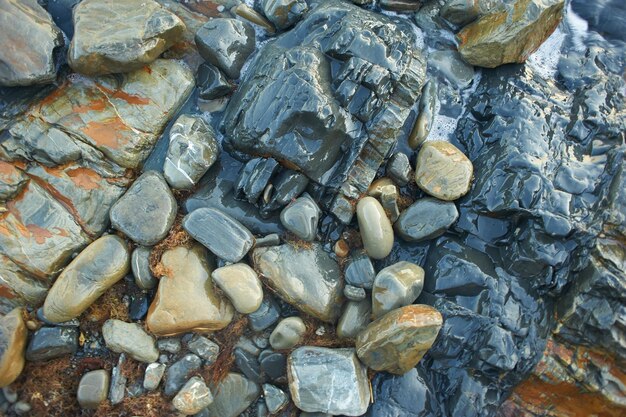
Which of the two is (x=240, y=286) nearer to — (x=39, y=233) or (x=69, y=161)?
(x=39, y=233)

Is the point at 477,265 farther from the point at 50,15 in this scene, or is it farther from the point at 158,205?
the point at 50,15

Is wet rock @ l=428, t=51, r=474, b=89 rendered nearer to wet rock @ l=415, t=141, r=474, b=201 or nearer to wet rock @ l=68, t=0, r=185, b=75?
wet rock @ l=415, t=141, r=474, b=201

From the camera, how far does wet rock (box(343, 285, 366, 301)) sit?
3783 mm

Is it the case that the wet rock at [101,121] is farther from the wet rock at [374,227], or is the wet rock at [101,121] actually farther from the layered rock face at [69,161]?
the wet rock at [374,227]

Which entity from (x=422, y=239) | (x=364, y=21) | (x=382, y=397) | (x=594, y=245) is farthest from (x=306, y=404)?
(x=364, y=21)

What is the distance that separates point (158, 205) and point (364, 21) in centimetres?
228

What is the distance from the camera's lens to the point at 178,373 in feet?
12.0

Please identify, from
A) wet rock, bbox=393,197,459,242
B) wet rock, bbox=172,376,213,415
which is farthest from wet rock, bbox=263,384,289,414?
wet rock, bbox=393,197,459,242

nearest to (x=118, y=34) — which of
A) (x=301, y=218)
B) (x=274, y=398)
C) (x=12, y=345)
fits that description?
(x=301, y=218)

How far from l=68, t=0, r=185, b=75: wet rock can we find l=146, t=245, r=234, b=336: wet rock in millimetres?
→ 1557

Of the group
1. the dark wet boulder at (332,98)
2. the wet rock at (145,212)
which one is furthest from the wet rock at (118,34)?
the wet rock at (145,212)

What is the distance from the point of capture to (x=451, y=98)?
439cm

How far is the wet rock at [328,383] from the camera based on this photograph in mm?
3633

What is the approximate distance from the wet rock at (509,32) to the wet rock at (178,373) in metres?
3.58
